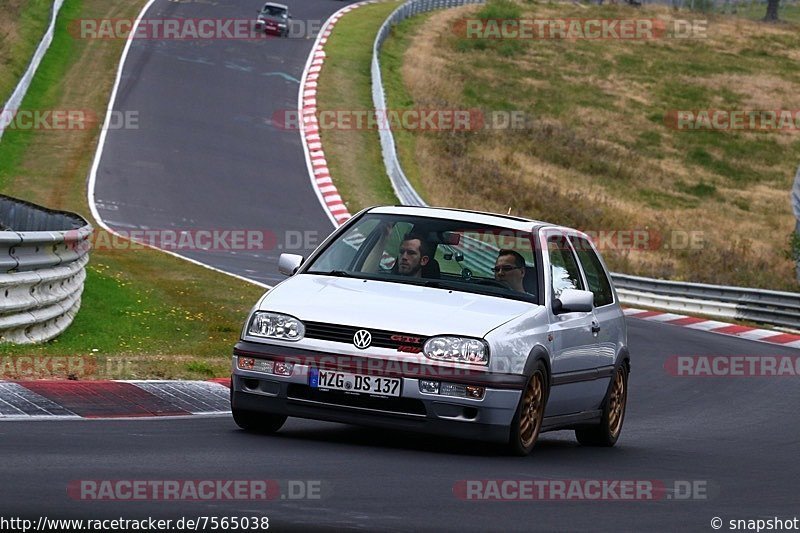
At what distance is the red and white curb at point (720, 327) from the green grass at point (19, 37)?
1842 centimetres

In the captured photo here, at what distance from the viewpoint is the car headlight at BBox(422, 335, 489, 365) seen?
8.99 m

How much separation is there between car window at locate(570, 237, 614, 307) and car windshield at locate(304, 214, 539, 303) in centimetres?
78

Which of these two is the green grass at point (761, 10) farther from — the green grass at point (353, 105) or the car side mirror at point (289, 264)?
the car side mirror at point (289, 264)

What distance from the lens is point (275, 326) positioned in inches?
364

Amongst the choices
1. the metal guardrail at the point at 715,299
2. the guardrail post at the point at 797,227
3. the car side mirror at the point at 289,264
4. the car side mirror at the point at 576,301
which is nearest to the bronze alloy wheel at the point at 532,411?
the car side mirror at the point at 576,301

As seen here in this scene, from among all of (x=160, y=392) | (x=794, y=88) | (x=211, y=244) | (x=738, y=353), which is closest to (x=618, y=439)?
(x=160, y=392)

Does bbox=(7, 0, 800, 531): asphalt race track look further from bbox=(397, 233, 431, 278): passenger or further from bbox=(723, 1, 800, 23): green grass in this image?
bbox=(723, 1, 800, 23): green grass

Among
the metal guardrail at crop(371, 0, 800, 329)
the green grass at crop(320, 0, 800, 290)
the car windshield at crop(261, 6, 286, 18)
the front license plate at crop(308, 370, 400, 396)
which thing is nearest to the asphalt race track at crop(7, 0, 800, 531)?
the front license plate at crop(308, 370, 400, 396)

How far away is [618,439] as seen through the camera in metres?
12.4

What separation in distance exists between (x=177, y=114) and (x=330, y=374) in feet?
102

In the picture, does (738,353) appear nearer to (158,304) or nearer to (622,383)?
(158,304)

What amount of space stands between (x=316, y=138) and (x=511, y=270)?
2999 cm

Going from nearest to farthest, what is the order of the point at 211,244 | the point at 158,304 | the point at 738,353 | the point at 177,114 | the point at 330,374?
the point at 330,374 → the point at 158,304 → the point at 738,353 → the point at 211,244 → the point at 177,114

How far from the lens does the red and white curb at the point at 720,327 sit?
2519cm
